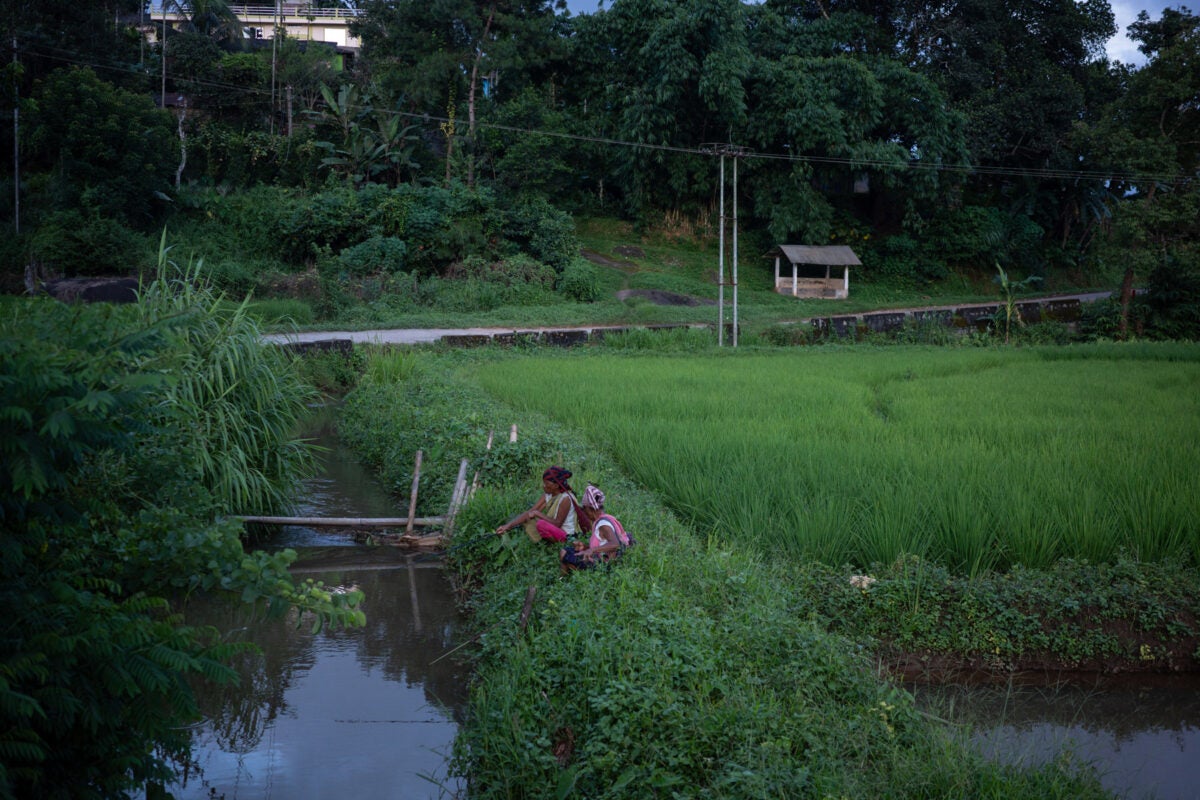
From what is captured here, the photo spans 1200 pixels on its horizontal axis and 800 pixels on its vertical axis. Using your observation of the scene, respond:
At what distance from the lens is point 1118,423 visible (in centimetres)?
939

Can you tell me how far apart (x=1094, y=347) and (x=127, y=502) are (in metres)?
17.9

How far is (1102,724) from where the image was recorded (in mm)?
4641

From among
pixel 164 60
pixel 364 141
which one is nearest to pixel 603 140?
pixel 364 141

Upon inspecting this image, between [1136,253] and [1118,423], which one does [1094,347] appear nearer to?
[1136,253]

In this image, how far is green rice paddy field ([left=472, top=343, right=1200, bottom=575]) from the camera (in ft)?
19.5

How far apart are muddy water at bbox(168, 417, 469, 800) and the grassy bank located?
0.27m

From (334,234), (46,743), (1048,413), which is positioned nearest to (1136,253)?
(1048,413)

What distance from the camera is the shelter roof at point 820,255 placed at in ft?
93.7

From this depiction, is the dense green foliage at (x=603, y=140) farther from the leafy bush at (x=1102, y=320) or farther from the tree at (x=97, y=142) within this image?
the leafy bush at (x=1102, y=320)

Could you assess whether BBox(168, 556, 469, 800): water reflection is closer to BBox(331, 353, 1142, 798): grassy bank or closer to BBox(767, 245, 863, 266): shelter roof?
BBox(331, 353, 1142, 798): grassy bank

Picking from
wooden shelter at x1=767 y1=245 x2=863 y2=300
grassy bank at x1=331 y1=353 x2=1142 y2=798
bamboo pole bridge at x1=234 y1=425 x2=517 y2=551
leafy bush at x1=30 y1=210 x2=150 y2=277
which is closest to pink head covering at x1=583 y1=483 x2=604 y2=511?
grassy bank at x1=331 y1=353 x2=1142 y2=798

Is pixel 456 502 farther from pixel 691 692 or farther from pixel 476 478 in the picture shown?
pixel 691 692

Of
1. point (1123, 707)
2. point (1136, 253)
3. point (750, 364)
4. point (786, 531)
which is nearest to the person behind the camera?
point (1123, 707)

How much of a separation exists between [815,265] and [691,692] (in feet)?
90.8
